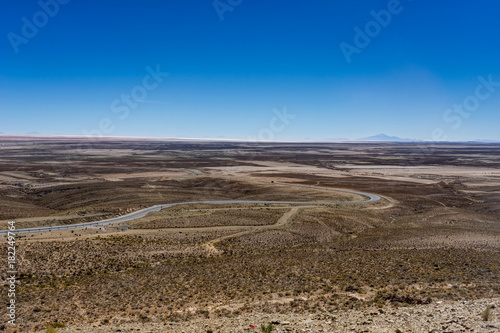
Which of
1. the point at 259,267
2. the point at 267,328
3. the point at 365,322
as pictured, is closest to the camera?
the point at 267,328

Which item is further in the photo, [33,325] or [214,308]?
[214,308]

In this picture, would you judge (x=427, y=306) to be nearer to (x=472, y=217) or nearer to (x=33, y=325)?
(x=33, y=325)

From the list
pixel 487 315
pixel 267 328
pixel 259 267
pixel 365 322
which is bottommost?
pixel 259 267

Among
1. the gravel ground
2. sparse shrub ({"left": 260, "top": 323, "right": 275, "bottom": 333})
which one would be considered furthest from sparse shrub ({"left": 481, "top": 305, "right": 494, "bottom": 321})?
sparse shrub ({"left": 260, "top": 323, "right": 275, "bottom": 333})

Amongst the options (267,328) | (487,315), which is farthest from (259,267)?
(487,315)

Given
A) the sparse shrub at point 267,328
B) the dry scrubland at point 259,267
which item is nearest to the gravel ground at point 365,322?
the dry scrubland at point 259,267

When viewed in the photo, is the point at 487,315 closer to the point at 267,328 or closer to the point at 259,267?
the point at 267,328

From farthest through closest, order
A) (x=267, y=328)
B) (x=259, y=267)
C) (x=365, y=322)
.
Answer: (x=259, y=267)
(x=365, y=322)
(x=267, y=328)

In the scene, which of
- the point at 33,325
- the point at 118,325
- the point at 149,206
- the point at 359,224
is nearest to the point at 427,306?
the point at 118,325

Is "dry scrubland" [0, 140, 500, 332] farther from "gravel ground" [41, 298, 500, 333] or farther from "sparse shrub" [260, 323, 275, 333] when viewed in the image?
"sparse shrub" [260, 323, 275, 333]

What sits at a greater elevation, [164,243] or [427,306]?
[427,306]

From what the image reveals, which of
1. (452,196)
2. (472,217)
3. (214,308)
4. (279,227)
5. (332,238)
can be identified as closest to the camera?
(214,308)
